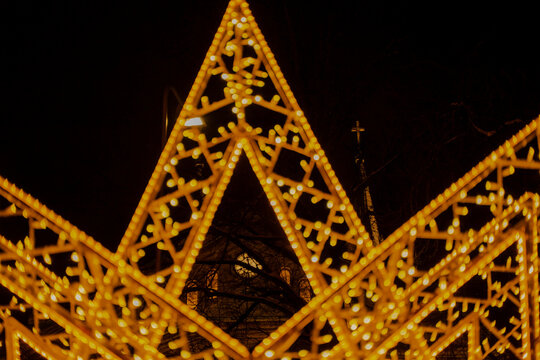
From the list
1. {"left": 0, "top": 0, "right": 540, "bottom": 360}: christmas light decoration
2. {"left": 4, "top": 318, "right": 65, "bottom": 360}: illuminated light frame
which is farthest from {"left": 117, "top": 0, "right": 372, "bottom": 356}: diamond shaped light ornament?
{"left": 4, "top": 318, "right": 65, "bottom": 360}: illuminated light frame

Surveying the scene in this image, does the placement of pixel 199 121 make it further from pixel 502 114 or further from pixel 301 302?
pixel 502 114

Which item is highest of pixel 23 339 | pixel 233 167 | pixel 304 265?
pixel 233 167

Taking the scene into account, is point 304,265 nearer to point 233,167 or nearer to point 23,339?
point 233,167

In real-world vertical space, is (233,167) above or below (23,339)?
above

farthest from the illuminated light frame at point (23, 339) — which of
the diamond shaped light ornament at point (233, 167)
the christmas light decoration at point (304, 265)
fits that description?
the diamond shaped light ornament at point (233, 167)

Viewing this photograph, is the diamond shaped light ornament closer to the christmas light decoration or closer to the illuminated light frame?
the christmas light decoration

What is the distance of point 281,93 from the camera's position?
3.69 m

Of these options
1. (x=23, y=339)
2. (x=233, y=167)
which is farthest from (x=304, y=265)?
(x=23, y=339)

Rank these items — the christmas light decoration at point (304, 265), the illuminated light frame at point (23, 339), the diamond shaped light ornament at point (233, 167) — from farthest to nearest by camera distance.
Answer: the diamond shaped light ornament at point (233, 167) < the illuminated light frame at point (23, 339) < the christmas light decoration at point (304, 265)

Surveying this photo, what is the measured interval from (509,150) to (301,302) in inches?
168

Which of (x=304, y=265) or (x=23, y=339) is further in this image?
(x=304, y=265)

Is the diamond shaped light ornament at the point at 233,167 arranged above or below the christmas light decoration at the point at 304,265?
above

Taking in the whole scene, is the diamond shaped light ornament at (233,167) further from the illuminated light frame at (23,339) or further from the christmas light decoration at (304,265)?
the illuminated light frame at (23,339)

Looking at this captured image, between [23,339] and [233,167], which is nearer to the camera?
[23,339]
